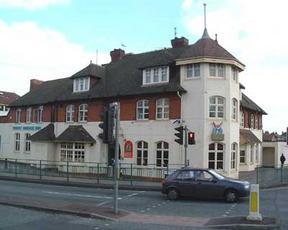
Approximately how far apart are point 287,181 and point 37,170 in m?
18.0

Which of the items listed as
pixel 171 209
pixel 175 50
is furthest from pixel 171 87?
pixel 171 209

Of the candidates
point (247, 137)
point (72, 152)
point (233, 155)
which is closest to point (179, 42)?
point (247, 137)

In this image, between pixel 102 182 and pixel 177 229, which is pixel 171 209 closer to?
pixel 177 229

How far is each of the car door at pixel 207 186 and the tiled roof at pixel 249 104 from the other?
21.9 meters

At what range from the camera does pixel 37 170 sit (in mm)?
34625

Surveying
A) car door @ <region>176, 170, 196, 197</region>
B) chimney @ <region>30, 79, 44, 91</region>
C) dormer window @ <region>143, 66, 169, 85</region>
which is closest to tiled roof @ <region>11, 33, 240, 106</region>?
dormer window @ <region>143, 66, 169, 85</region>

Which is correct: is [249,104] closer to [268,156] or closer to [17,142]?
[268,156]

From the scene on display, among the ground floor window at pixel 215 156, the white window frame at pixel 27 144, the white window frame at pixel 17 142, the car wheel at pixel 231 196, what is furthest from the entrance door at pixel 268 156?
the car wheel at pixel 231 196

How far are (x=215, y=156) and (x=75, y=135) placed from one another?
1257 centimetres

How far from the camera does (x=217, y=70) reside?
107ft

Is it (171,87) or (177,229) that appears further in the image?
(171,87)

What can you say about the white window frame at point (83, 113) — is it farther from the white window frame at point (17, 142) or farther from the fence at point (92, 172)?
the white window frame at point (17, 142)

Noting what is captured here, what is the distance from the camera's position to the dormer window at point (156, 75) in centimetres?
3441

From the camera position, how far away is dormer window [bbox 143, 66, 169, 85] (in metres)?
34.4
